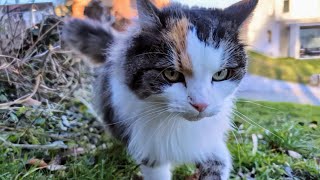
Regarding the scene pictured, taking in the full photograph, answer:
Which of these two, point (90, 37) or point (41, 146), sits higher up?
point (90, 37)

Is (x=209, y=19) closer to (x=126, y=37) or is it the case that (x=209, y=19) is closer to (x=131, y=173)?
(x=126, y=37)

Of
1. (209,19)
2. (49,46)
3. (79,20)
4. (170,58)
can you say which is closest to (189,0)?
(209,19)

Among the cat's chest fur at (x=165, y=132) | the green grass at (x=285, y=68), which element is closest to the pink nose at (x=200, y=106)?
the cat's chest fur at (x=165, y=132)

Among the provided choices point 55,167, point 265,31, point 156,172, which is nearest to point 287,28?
point 265,31

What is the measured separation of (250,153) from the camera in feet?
4.64

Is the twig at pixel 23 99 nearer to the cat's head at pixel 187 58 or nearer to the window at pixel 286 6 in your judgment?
the cat's head at pixel 187 58

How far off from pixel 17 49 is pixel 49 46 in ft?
0.49

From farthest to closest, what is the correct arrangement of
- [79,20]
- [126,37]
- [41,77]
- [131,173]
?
[41,77], [79,20], [131,173], [126,37]

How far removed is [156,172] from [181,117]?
0.26 m

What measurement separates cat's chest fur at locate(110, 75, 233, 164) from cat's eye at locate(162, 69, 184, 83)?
0.44ft

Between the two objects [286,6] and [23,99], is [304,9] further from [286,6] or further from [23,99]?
[23,99]

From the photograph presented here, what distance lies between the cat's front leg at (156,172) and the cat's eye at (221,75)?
1.21 ft

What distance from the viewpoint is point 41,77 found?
5.33ft

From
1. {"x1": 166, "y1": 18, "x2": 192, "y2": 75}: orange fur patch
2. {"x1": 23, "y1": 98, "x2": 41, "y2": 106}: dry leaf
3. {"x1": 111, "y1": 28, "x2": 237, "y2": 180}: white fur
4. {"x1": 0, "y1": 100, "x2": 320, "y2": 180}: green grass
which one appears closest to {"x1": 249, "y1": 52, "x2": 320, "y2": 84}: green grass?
{"x1": 0, "y1": 100, "x2": 320, "y2": 180}: green grass
